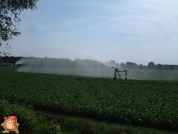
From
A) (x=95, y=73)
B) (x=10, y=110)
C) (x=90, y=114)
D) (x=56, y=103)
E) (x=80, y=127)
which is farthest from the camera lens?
(x=95, y=73)

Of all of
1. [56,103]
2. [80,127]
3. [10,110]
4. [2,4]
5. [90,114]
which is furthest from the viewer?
[2,4]

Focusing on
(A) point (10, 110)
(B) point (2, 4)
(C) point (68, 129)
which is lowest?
(C) point (68, 129)

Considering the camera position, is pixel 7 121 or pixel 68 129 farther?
pixel 68 129

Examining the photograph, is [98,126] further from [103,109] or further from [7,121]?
[7,121]

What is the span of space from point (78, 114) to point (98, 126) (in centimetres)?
271

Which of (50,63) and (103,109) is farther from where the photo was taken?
(50,63)

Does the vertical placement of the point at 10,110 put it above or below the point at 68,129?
above

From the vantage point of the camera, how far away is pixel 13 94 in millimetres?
15969

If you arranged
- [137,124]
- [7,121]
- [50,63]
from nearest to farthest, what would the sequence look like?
1. [7,121]
2. [137,124]
3. [50,63]

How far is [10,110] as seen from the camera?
8.11 metres

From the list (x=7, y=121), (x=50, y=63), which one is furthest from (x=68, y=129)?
(x=50, y=63)

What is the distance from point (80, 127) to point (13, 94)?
27.9 feet

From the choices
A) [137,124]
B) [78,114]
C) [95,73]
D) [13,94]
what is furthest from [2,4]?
[95,73]

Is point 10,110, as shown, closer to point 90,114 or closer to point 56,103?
point 90,114
